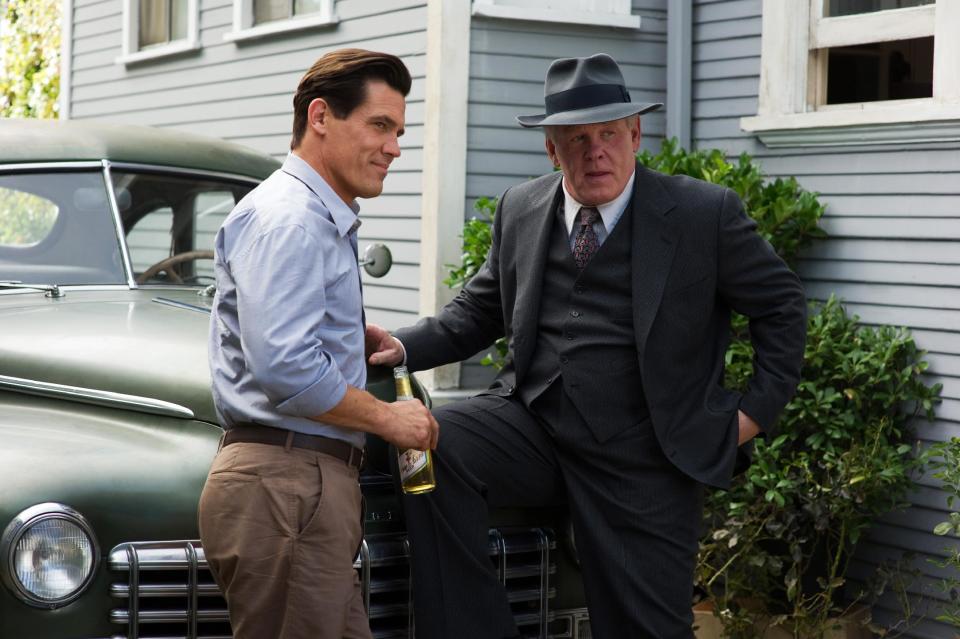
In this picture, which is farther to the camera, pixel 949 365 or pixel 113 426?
pixel 949 365

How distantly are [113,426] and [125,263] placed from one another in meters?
1.08

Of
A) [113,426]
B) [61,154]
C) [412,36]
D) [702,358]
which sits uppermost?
[412,36]

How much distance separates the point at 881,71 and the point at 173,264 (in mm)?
3936

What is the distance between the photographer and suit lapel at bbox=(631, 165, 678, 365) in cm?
350

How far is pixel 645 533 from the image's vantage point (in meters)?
3.43

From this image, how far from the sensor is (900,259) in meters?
6.12

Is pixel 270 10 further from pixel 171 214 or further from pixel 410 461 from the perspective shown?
pixel 410 461

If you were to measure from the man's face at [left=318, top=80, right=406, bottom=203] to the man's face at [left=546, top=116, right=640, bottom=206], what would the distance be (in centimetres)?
83

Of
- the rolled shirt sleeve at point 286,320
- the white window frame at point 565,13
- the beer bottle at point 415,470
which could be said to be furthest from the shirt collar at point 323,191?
the white window frame at point 565,13

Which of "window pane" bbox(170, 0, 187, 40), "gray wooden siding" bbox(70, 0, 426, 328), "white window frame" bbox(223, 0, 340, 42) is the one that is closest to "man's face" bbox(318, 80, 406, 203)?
"gray wooden siding" bbox(70, 0, 426, 328)

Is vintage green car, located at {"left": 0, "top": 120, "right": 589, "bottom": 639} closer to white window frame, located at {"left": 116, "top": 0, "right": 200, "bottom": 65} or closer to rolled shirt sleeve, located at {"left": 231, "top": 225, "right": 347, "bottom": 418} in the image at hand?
rolled shirt sleeve, located at {"left": 231, "top": 225, "right": 347, "bottom": 418}

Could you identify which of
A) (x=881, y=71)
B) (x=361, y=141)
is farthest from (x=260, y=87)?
(x=361, y=141)

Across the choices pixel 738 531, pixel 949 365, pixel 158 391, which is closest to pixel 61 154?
pixel 158 391

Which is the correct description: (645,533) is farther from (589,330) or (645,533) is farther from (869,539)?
(869,539)
